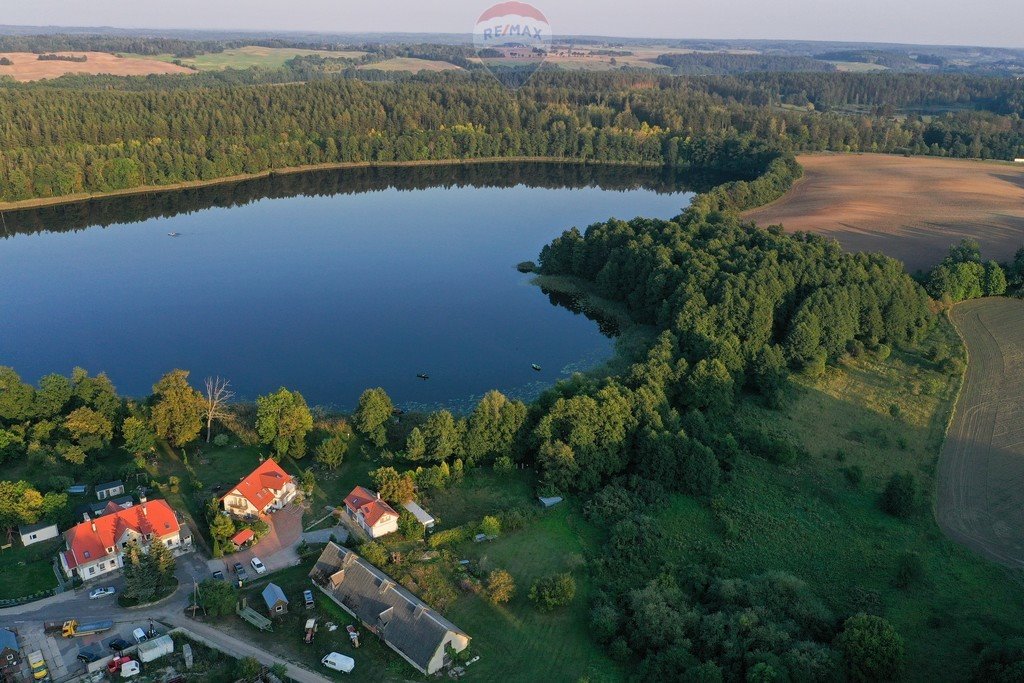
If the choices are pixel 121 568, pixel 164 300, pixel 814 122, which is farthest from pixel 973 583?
pixel 814 122

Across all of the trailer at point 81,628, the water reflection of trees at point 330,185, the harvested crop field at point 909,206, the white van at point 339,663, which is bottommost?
the white van at point 339,663

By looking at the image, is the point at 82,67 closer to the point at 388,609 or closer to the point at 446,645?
the point at 388,609

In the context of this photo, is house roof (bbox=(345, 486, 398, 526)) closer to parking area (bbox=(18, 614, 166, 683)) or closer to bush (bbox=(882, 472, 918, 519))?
parking area (bbox=(18, 614, 166, 683))

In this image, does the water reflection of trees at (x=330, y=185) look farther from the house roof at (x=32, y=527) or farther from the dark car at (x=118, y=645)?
the dark car at (x=118, y=645)

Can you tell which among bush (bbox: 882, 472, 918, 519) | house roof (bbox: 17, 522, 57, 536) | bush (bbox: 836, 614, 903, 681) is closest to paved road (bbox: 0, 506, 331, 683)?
house roof (bbox: 17, 522, 57, 536)

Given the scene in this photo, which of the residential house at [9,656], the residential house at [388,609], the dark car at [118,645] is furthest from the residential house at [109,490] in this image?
the residential house at [388,609]

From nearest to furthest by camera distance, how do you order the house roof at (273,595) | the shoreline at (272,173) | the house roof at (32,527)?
the house roof at (273,595), the house roof at (32,527), the shoreline at (272,173)

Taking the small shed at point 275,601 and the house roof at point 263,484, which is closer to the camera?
the small shed at point 275,601
